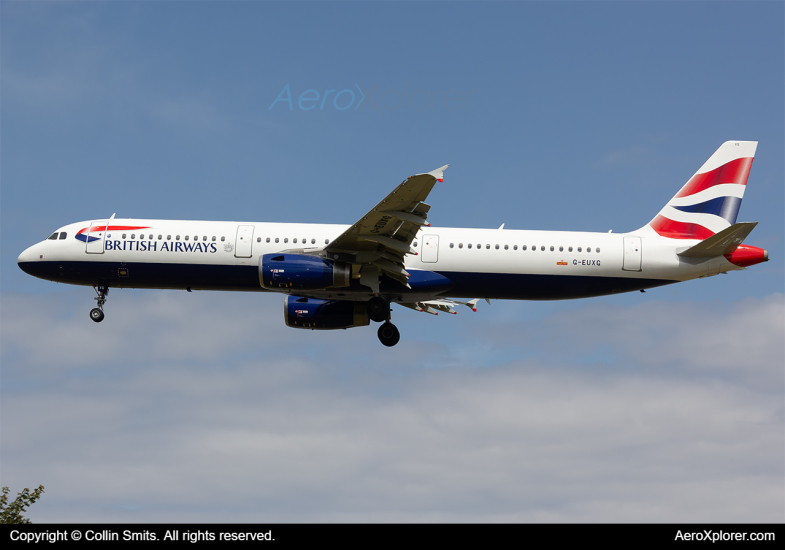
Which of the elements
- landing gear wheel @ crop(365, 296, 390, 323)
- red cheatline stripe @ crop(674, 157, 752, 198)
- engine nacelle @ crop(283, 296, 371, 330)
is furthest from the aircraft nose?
red cheatline stripe @ crop(674, 157, 752, 198)

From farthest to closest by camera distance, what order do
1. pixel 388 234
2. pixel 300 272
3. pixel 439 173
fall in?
pixel 300 272 → pixel 388 234 → pixel 439 173

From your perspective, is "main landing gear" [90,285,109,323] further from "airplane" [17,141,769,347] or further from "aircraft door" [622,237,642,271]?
"aircraft door" [622,237,642,271]

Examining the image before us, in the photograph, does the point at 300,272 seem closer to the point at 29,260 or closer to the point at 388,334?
the point at 388,334

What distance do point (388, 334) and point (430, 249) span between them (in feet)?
15.4

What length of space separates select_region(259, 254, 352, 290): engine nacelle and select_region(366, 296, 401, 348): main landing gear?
10.1 feet

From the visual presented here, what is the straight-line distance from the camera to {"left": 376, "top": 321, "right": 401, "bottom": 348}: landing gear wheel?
128 feet

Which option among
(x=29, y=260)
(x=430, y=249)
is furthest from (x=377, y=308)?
(x=29, y=260)

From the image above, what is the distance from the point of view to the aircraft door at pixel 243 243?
3703cm

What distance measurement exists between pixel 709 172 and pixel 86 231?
29.7 m

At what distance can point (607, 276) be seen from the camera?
3753cm

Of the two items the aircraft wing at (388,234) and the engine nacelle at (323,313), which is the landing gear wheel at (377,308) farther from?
the engine nacelle at (323,313)

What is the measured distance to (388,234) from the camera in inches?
1369
